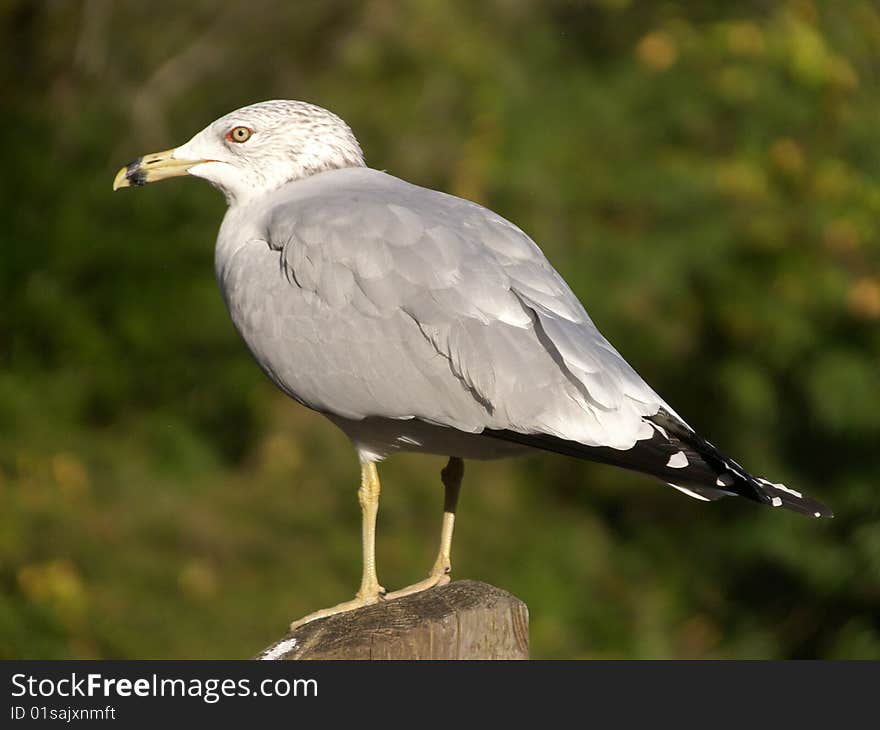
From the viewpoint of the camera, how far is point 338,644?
9.77 ft

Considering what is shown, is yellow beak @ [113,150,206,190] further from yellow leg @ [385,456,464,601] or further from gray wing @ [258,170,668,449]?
yellow leg @ [385,456,464,601]

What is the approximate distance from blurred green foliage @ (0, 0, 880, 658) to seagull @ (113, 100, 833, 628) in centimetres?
358

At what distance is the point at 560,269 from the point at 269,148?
4.84 m

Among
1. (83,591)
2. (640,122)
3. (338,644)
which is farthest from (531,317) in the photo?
(640,122)

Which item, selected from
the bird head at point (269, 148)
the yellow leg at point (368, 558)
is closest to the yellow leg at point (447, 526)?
the yellow leg at point (368, 558)

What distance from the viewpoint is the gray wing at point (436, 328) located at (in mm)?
3254

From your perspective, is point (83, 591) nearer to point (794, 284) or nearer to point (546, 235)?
point (546, 235)

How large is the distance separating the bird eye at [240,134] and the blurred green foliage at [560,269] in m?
3.52

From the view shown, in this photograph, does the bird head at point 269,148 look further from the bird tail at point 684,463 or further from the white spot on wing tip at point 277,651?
the white spot on wing tip at point 277,651

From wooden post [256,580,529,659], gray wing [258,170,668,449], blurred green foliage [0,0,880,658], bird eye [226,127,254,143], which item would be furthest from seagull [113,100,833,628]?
blurred green foliage [0,0,880,658]

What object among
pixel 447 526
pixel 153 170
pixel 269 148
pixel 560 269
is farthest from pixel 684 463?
pixel 560 269

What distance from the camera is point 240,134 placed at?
3916mm

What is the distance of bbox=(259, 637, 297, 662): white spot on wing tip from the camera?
3.02 meters

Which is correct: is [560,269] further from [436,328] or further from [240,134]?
[436,328]
